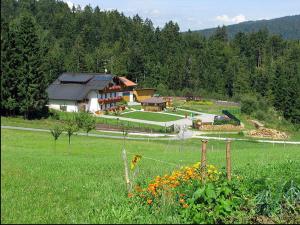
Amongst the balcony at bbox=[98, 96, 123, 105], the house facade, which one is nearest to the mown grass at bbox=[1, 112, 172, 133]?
the house facade

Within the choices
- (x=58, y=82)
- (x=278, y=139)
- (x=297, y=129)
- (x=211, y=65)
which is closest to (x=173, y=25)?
(x=211, y=65)

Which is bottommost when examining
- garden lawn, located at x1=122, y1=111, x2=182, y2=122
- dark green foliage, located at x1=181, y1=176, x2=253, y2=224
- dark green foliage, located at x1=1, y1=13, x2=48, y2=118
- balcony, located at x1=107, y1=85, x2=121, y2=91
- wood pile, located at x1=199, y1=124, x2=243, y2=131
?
wood pile, located at x1=199, y1=124, x2=243, y2=131

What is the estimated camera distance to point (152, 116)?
7206 centimetres

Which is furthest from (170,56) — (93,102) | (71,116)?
(71,116)

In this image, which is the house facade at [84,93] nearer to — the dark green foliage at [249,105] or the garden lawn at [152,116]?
the garden lawn at [152,116]

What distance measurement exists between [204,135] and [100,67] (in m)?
64.0

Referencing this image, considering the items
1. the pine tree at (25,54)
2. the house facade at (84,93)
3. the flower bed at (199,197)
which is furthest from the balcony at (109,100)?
the flower bed at (199,197)

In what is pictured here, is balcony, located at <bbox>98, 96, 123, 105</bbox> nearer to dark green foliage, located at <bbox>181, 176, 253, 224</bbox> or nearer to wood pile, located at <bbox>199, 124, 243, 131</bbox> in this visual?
wood pile, located at <bbox>199, 124, 243, 131</bbox>

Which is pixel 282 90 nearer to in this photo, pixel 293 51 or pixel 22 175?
pixel 293 51

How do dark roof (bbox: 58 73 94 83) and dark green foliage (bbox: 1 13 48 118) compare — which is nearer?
dark green foliage (bbox: 1 13 48 118)

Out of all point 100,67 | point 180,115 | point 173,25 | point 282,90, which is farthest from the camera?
point 173,25

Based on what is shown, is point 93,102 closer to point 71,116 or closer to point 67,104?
point 67,104

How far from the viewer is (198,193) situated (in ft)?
23.7

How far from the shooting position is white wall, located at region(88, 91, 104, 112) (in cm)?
7296
